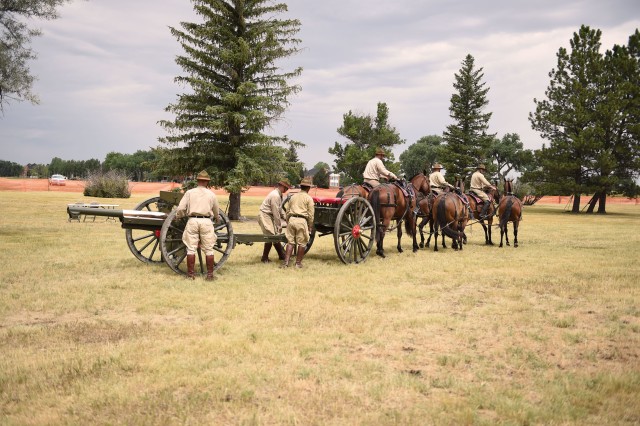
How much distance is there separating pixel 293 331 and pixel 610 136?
3916 centimetres

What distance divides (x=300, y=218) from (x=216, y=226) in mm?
1755

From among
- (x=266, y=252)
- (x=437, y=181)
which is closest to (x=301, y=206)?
(x=266, y=252)

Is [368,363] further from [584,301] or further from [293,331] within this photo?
[584,301]

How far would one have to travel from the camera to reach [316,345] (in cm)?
521

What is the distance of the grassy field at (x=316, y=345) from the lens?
3.81 m

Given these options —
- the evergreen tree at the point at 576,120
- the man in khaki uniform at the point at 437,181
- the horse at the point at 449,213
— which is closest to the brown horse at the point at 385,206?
the horse at the point at 449,213

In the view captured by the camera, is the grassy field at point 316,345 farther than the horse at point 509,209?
No

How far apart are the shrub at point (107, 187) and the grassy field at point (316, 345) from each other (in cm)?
2847

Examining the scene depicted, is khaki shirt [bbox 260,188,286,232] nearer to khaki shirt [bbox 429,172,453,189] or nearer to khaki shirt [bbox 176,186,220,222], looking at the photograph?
khaki shirt [bbox 176,186,220,222]

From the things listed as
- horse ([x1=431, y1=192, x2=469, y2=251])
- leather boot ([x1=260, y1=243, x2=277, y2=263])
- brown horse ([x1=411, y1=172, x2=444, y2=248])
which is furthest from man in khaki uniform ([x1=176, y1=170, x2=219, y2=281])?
brown horse ([x1=411, y1=172, x2=444, y2=248])

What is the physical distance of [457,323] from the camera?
6.23 m

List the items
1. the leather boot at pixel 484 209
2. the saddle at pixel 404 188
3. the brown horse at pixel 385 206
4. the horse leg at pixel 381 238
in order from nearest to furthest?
the horse leg at pixel 381 238
the brown horse at pixel 385 206
the saddle at pixel 404 188
the leather boot at pixel 484 209

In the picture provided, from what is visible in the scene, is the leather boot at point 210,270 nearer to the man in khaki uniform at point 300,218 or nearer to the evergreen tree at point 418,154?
the man in khaki uniform at point 300,218

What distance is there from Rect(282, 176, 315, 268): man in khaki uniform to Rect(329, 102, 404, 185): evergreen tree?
4053cm
